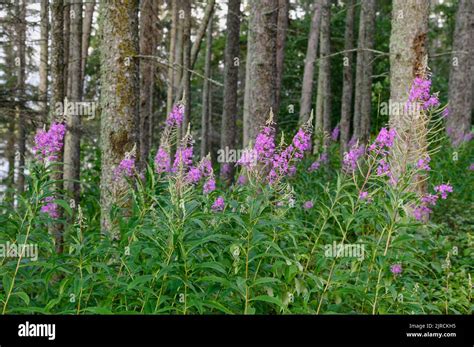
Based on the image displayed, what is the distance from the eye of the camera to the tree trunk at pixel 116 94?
24.2 ft

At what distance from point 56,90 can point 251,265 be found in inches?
240

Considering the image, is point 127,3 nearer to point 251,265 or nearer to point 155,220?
point 155,220

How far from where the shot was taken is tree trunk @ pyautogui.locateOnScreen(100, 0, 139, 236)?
7375 mm

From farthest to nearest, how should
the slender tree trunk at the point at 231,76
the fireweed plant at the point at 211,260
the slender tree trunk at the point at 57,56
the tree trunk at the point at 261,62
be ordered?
the slender tree trunk at the point at 231,76, the slender tree trunk at the point at 57,56, the tree trunk at the point at 261,62, the fireweed plant at the point at 211,260

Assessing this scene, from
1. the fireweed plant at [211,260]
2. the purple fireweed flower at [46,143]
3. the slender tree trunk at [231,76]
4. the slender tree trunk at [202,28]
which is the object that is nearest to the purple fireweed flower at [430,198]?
the fireweed plant at [211,260]

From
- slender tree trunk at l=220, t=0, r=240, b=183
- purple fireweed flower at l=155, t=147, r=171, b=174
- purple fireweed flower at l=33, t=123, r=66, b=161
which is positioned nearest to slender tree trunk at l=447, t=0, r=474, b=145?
slender tree trunk at l=220, t=0, r=240, b=183

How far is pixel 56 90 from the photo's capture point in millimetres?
10227

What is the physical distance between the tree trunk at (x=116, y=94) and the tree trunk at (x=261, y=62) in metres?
2.79

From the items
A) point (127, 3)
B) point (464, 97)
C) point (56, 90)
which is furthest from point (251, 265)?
point (464, 97)

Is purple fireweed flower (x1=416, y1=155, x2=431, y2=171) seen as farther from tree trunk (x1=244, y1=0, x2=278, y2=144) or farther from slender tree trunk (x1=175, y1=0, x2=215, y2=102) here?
Answer: slender tree trunk (x1=175, y1=0, x2=215, y2=102)

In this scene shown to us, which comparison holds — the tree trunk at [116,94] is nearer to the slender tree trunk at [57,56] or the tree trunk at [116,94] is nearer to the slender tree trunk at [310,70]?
the slender tree trunk at [57,56]

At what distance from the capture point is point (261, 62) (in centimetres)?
983

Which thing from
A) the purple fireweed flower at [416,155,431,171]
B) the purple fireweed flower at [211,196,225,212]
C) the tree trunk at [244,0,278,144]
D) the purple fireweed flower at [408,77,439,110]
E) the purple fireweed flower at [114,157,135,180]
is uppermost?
the tree trunk at [244,0,278,144]

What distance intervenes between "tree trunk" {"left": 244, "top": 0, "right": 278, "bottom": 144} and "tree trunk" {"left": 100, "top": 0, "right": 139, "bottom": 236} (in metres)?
2.79
